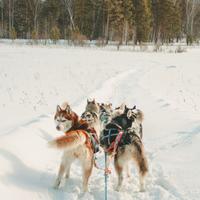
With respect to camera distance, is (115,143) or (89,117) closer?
(115,143)

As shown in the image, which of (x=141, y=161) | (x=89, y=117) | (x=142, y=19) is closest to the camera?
(x=141, y=161)

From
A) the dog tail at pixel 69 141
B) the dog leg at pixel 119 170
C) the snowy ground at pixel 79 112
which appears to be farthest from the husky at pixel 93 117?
the dog tail at pixel 69 141

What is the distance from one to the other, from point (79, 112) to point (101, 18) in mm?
45040

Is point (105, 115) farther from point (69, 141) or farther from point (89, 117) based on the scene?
point (69, 141)

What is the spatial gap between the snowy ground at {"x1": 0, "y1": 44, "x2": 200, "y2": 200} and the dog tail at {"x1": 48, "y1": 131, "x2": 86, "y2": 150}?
2.64 ft

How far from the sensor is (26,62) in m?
22.6

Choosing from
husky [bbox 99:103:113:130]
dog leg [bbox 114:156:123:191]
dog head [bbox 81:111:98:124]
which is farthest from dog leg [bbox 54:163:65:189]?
husky [bbox 99:103:113:130]

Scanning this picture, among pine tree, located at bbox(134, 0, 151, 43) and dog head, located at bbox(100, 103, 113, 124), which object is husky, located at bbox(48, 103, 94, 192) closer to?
dog head, located at bbox(100, 103, 113, 124)

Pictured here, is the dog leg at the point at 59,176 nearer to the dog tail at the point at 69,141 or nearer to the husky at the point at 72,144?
the husky at the point at 72,144

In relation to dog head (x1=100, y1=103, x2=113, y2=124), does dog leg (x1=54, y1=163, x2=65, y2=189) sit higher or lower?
lower

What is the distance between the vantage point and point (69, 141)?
14.1 ft

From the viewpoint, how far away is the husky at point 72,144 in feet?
14.1

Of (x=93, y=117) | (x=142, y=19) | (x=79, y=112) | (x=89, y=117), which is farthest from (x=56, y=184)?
(x=142, y=19)

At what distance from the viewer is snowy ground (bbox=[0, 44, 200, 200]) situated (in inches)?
197
